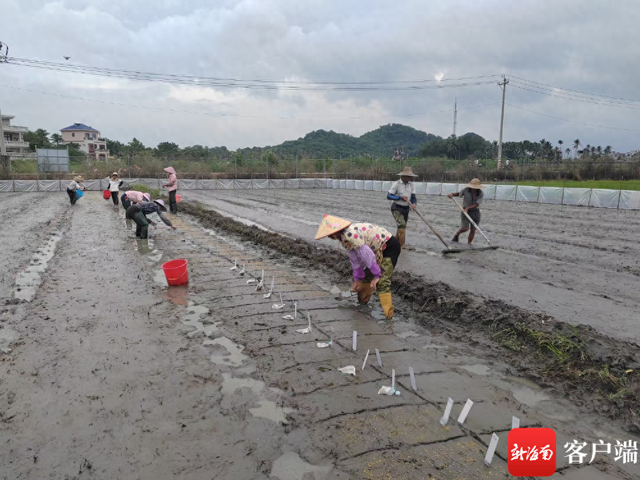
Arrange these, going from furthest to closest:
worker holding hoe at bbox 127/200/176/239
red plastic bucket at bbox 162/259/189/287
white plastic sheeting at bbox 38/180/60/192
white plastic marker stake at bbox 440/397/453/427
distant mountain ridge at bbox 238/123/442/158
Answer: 1. distant mountain ridge at bbox 238/123/442/158
2. white plastic sheeting at bbox 38/180/60/192
3. worker holding hoe at bbox 127/200/176/239
4. red plastic bucket at bbox 162/259/189/287
5. white plastic marker stake at bbox 440/397/453/427

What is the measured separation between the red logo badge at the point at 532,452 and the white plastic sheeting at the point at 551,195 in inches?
769

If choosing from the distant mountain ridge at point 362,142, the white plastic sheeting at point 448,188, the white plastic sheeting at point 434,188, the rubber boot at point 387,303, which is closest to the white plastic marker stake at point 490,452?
the rubber boot at point 387,303

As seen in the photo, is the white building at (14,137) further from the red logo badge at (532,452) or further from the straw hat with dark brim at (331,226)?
the red logo badge at (532,452)

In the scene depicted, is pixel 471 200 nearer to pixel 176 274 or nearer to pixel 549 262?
pixel 549 262

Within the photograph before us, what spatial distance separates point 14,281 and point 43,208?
1290 cm

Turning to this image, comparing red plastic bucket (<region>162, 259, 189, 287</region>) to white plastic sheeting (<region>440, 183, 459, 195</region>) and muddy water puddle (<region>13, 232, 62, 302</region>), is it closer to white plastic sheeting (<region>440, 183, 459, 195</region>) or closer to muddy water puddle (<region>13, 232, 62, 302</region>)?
muddy water puddle (<region>13, 232, 62, 302</region>)

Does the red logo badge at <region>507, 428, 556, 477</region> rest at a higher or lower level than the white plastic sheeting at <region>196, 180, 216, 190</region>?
lower

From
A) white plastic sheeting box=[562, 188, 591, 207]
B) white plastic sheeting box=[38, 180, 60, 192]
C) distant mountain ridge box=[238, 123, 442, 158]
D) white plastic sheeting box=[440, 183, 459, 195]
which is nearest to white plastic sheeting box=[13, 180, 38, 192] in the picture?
white plastic sheeting box=[38, 180, 60, 192]

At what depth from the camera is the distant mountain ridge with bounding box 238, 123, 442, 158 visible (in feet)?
229

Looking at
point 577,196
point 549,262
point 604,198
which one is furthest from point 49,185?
point 604,198

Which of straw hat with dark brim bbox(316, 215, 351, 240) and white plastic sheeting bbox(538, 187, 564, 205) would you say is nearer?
straw hat with dark brim bbox(316, 215, 351, 240)

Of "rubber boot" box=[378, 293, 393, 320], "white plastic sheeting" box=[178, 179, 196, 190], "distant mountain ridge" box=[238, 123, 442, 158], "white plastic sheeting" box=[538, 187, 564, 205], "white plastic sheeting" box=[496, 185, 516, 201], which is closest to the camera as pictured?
"rubber boot" box=[378, 293, 393, 320]

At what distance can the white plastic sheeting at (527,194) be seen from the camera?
20844 mm

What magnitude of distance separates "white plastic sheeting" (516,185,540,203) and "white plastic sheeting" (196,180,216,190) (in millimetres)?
22023
